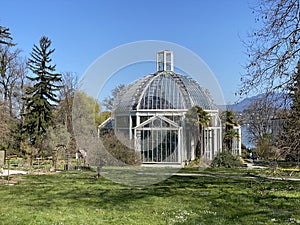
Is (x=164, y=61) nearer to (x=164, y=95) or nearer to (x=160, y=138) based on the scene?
(x=164, y=95)

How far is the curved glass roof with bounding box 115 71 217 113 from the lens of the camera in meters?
28.8

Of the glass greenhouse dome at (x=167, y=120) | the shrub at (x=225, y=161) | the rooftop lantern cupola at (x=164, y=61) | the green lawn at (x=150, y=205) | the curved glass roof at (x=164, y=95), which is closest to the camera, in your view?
the green lawn at (x=150, y=205)

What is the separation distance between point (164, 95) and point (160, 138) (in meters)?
4.45

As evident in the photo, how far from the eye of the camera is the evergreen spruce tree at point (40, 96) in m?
33.4

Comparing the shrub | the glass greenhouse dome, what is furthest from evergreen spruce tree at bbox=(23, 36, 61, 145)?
the shrub

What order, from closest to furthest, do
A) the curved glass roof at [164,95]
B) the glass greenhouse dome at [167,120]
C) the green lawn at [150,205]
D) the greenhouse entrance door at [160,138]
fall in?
the green lawn at [150,205] → the greenhouse entrance door at [160,138] → the glass greenhouse dome at [167,120] → the curved glass roof at [164,95]

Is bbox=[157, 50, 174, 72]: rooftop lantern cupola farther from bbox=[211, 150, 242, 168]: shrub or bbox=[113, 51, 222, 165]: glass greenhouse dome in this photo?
bbox=[211, 150, 242, 168]: shrub

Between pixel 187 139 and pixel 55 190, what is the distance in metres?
15.7

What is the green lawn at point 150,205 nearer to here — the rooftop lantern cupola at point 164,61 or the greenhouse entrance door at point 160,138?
the greenhouse entrance door at point 160,138

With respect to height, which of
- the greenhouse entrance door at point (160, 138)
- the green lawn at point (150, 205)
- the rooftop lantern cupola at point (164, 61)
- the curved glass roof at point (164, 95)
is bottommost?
the green lawn at point (150, 205)

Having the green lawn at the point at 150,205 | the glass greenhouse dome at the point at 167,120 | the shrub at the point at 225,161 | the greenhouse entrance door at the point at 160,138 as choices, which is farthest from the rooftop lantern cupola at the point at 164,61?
the green lawn at the point at 150,205

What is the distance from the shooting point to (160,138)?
26812 millimetres

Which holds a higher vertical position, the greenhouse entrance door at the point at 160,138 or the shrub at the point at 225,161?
the greenhouse entrance door at the point at 160,138

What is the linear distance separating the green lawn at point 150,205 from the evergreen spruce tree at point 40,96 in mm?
20899
